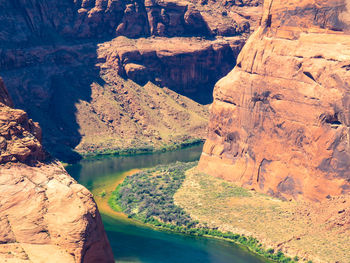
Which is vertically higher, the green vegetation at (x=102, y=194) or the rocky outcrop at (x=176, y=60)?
the rocky outcrop at (x=176, y=60)

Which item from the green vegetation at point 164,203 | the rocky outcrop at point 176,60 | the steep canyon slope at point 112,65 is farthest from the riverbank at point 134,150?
the rocky outcrop at point 176,60

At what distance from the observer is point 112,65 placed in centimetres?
11694

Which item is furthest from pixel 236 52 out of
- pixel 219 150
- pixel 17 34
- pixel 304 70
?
pixel 304 70

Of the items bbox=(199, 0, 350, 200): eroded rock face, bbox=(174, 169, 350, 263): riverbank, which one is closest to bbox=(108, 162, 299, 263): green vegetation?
bbox=(174, 169, 350, 263): riverbank

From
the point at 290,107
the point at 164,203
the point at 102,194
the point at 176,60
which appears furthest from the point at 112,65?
the point at 290,107

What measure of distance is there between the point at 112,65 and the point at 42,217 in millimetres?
95317

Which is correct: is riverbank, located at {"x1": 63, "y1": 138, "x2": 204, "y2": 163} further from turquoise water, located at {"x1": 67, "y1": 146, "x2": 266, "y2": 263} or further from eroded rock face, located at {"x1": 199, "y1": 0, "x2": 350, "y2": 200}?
turquoise water, located at {"x1": 67, "y1": 146, "x2": 266, "y2": 263}

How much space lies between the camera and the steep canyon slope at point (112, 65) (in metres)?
105

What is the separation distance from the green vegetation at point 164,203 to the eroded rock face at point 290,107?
510 cm

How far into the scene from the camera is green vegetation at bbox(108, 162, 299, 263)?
59750mm

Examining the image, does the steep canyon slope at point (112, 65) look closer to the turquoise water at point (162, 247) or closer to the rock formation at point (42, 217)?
the turquoise water at point (162, 247)

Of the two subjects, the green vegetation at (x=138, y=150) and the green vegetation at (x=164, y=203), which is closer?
the green vegetation at (x=164, y=203)

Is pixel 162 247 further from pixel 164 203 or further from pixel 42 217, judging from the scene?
pixel 42 217

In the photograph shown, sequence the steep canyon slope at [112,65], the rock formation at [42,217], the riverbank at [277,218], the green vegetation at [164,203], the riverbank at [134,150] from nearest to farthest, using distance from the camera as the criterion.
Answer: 1. the rock formation at [42,217]
2. the riverbank at [277,218]
3. the green vegetation at [164,203]
4. the riverbank at [134,150]
5. the steep canyon slope at [112,65]
